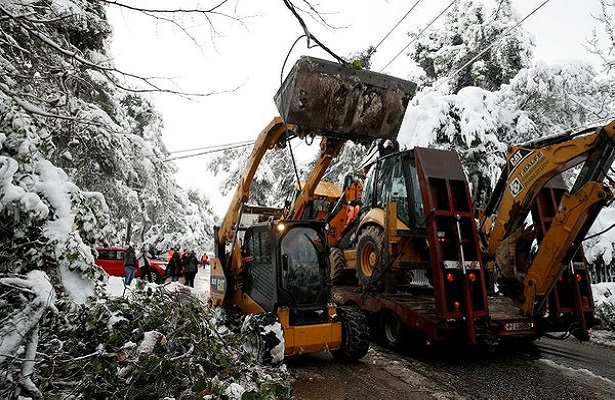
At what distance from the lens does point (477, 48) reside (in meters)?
17.4

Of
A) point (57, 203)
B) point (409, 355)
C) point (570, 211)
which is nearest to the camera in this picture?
point (57, 203)

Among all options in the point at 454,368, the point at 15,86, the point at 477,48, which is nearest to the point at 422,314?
the point at 454,368

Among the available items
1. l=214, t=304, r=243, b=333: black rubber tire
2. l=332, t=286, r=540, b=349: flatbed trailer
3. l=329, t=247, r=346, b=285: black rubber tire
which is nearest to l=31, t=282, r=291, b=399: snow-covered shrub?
l=214, t=304, r=243, b=333: black rubber tire

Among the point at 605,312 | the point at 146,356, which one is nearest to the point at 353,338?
the point at 146,356

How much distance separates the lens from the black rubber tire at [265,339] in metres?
5.43

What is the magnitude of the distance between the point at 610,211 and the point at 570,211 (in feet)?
25.9

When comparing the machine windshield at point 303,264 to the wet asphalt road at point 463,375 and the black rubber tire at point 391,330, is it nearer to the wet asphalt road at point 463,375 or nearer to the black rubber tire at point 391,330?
the wet asphalt road at point 463,375

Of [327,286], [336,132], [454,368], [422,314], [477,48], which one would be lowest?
[454,368]

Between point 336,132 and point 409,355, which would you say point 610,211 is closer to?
point 409,355

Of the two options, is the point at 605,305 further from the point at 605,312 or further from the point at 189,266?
the point at 189,266

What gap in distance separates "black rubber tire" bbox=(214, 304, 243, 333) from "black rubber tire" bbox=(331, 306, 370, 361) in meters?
1.52

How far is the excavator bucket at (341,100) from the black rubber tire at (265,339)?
243 centimetres

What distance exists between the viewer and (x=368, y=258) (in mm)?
8305

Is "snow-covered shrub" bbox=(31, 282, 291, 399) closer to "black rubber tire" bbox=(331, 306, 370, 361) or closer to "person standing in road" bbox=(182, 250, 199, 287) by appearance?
"black rubber tire" bbox=(331, 306, 370, 361)
